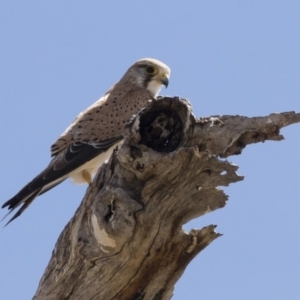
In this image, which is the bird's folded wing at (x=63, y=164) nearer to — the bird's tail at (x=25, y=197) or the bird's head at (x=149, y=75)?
the bird's tail at (x=25, y=197)

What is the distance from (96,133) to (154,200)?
11.1 ft

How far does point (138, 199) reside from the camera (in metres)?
5.41

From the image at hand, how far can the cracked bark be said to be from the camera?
5.29 m

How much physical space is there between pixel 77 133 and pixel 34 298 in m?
3.13

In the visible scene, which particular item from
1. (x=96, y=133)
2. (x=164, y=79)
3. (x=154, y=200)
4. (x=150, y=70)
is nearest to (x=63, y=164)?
(x=96, y=133)


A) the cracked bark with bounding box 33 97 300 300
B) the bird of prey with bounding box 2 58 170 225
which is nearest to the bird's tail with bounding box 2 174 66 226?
the bird of prey with bounding box 2 58 170 225

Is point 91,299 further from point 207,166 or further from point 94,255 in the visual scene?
point 207,166

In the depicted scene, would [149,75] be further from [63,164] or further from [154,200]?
[154,200]

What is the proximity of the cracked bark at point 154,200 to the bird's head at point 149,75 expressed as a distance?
162 inches

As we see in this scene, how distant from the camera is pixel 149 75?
9.81m

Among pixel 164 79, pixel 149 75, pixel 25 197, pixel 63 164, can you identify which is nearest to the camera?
pixel 25 197

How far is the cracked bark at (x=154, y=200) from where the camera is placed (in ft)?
17.4

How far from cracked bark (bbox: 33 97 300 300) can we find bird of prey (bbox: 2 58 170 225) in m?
1.82

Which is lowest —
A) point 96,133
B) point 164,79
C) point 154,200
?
point 154,200
